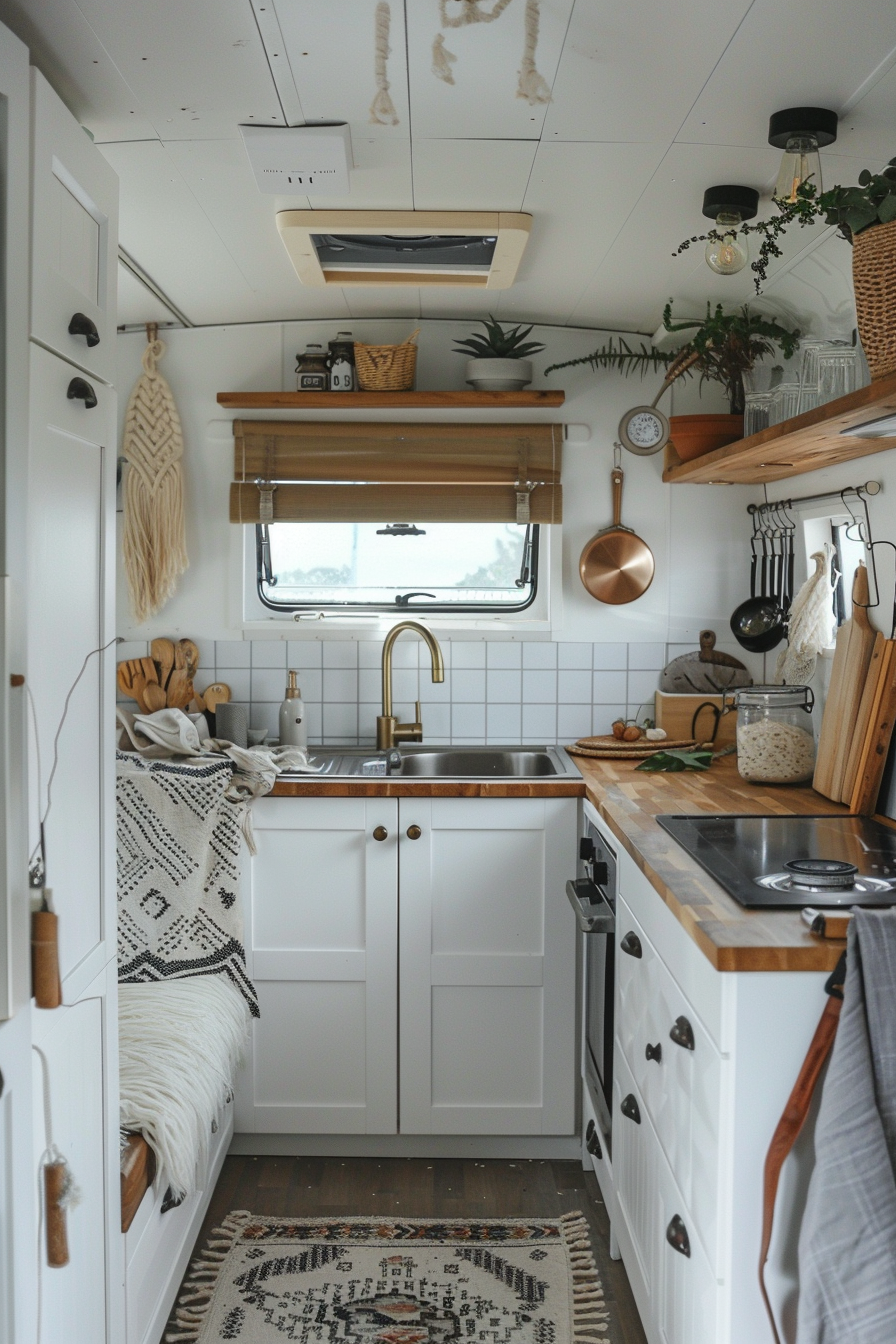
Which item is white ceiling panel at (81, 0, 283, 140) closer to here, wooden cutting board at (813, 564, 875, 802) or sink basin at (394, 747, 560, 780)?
wooden cutting board at (813, 564, 875, 802)

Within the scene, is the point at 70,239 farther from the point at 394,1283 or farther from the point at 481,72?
the point at 394,1283

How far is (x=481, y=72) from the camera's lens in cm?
175

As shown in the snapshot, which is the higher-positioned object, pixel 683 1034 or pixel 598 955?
pixel 683 1034

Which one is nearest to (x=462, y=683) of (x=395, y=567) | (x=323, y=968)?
(x=395, y=567)

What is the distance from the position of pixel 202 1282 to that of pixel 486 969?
0.97m

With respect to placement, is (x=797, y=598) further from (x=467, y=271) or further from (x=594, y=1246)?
(x=594, y=1246)

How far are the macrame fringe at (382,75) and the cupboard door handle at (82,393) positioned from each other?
67 cm

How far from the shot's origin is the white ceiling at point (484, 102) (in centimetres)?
159

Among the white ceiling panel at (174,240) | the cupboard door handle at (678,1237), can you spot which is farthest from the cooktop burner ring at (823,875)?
the white ceiling panel at (174,240)

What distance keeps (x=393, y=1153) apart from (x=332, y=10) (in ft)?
8.57

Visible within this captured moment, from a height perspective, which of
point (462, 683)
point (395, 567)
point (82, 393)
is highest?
point (82, 393)

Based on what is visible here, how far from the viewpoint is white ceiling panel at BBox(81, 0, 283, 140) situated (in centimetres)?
157

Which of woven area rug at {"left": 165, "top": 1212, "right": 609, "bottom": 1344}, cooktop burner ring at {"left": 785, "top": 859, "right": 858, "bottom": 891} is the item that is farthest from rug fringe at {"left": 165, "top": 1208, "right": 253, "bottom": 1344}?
cooktop burner ring at {"left": 785, "top": 859, "right": 858, "bottom": 891}

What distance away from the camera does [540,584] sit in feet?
11.5
